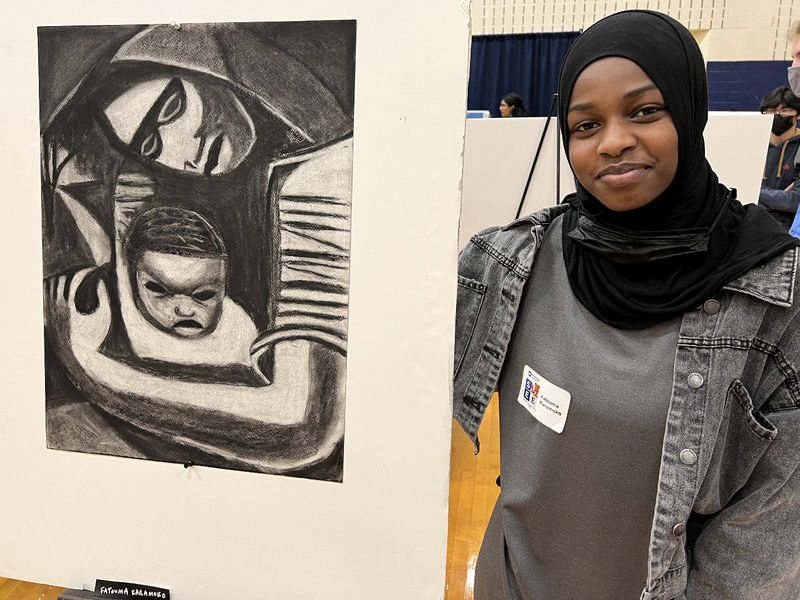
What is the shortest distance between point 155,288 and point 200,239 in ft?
0.34

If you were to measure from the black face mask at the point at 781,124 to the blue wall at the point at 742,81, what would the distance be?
8.73 feet

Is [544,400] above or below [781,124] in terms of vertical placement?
below

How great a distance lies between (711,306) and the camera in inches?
26.6

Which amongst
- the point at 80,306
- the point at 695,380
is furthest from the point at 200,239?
the point at 695,380

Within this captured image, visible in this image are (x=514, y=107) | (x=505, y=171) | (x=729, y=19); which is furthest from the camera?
(x=729, y=19)

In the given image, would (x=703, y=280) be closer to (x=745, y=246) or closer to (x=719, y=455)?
(x=745, y=246)

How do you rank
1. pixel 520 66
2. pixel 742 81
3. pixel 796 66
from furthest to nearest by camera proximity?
pixel 520 66
pixel 742 81
pixel 796 66

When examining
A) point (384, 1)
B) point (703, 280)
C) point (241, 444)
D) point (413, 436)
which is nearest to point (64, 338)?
point (241, 444)

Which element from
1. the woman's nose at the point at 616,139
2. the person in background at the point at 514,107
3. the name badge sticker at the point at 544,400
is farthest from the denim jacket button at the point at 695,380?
the person in background at the point at 514,107

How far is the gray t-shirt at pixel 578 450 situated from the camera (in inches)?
27.9

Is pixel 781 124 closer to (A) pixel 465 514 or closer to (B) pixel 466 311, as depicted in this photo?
(A) pixel 465 514

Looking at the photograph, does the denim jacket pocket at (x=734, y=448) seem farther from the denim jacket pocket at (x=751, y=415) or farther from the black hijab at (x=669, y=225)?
the black hijab at (x=669, y=225)

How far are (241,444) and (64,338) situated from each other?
316 millimetres

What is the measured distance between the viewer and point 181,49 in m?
0.79
